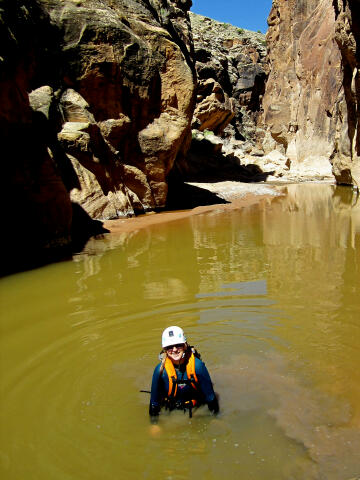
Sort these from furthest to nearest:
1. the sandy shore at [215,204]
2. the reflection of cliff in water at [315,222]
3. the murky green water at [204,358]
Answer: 1. the sandy shore at [215,204]
2. the reflection of cliff in water at [315,222]
3. the murky green water at [204,358]

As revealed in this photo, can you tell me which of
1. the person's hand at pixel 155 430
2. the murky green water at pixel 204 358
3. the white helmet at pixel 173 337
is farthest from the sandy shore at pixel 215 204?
the white helmet at pixel 173 337

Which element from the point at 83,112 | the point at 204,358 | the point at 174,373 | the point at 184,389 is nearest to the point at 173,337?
the point at 174,373

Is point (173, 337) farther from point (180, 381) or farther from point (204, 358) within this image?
point (204, 358)

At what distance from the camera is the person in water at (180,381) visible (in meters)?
3.75

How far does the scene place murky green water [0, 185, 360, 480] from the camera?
342 centimetres

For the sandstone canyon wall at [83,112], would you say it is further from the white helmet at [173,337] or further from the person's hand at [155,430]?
the white helmet at [173,337]

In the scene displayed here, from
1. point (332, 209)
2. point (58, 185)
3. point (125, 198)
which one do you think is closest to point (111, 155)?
point (125, 198)

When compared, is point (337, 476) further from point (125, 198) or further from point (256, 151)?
point (256, 151)

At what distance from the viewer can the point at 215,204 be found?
2369 centimetres

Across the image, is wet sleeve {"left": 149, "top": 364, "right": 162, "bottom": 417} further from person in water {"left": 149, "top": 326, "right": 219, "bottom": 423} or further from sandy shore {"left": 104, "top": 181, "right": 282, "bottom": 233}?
sandy shore {"left": 104, "top": 181, "right": 282, "bottom": 233}

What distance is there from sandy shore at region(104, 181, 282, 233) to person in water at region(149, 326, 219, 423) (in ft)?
38.5

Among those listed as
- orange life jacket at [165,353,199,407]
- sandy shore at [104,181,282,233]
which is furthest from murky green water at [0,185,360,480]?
sandy shore at [104,181,282,233]

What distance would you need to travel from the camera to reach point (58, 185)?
41.2 ft

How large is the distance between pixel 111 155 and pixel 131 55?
4.74 m
